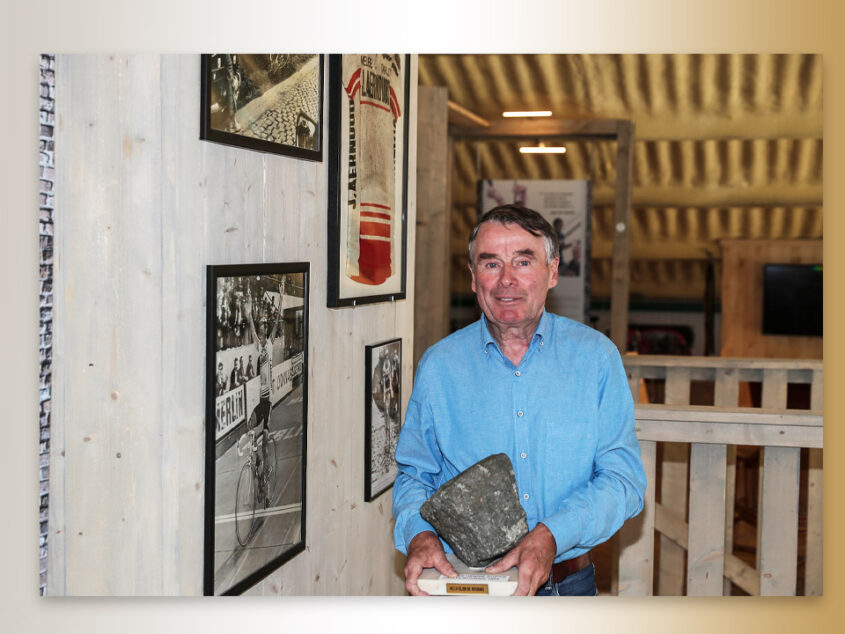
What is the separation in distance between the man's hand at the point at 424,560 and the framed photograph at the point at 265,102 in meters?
0.82

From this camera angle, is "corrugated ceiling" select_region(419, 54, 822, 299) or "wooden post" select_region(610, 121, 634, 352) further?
"corrugated ceiling" select_region(419, 54, 822, 299)

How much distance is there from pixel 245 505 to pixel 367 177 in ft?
2.97

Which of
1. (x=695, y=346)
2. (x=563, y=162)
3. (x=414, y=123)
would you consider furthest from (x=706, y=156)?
(x=414, y=123)

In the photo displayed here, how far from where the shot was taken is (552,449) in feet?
6.07

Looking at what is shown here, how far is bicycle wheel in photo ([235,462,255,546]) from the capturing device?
1820 mm

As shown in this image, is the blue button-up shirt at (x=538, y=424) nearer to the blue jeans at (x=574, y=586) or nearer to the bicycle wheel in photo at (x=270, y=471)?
the blue jeans at (x=574, y=586)

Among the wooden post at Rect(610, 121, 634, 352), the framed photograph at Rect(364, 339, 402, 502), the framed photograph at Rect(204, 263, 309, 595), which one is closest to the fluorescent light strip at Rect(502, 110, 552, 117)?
the wooden post at Rect(610, 121, 634, 352)

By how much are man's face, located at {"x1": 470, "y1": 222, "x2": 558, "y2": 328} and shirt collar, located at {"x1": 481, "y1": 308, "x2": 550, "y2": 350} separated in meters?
0.03

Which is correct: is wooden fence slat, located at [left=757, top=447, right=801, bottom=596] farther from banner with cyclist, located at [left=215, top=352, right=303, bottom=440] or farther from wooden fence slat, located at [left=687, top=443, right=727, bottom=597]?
banner with cyclist, located at [left=215, top=352, right=303, bottom=440]

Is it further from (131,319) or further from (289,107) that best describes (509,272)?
(131,319)

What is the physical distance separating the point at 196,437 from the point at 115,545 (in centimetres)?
23

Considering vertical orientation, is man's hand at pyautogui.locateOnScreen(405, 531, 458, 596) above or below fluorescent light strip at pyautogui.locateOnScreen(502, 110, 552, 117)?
below

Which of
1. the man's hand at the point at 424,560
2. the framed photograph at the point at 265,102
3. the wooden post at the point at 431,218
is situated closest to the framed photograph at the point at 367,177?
the framed photograph at the point at 265,102

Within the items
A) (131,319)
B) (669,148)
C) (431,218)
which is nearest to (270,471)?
(131,319)
